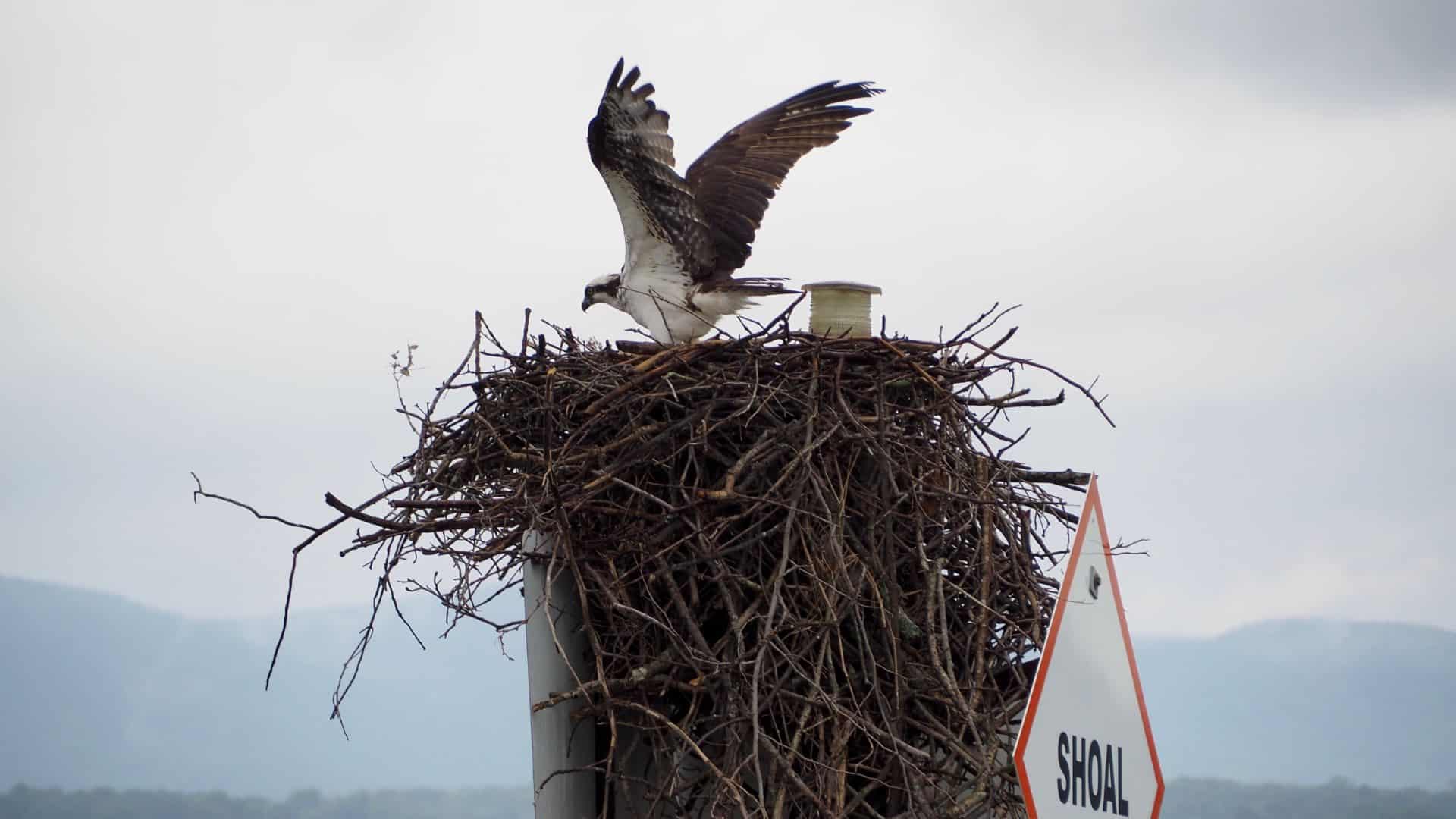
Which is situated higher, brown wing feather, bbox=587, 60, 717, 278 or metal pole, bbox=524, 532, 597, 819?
brown wing feather, bbox=587, 60, 717, 278

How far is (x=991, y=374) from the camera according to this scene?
465 centimetres

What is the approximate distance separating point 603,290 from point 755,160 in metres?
0.98

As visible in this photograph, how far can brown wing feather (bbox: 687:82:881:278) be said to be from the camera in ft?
20.5

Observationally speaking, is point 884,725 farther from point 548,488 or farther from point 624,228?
point 624,228

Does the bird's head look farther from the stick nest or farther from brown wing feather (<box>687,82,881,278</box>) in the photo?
the stick nest

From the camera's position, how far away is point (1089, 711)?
2.90 meters

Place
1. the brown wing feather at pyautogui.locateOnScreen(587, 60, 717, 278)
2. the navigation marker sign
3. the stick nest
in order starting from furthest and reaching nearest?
the brown wing feather at pyautogui.locateOnScreen(587, 60, 717, 278) → the stick nest → the navigation marker sign

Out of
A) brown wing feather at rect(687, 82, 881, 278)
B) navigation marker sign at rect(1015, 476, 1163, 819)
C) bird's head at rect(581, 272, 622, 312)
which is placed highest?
brown wing feather at rect(687, 82, 881, 278)

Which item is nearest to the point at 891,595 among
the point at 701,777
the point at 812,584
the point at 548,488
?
the point at 812,584

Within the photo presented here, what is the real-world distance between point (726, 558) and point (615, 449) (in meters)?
0.52

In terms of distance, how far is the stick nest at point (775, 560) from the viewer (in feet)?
13.1

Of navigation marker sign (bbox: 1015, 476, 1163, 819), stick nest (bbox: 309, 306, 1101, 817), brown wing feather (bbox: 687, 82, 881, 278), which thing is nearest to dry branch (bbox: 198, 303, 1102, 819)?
stick nest (bbox: 309, 306, 1101, 817)

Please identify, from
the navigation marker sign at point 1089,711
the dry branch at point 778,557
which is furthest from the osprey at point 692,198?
the navigation marker sign at point 1089,711

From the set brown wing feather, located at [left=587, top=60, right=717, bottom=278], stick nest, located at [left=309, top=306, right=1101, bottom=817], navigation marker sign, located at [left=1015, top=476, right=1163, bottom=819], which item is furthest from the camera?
brown wing feather, located at [left=587, top=60, right=717, bottom=278]
